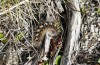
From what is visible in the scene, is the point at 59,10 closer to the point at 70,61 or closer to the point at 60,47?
the point at 60,47

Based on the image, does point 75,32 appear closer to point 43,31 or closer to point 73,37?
point 73,37

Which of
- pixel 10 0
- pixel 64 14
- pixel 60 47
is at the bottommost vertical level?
pixel 60 47

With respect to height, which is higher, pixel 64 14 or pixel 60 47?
pixel 64 14

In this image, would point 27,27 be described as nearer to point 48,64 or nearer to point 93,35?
point 48,64

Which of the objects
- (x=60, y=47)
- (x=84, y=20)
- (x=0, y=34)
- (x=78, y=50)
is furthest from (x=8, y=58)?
(x=84, y=20)

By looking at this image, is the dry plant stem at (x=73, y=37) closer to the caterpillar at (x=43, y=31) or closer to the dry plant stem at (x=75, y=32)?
the dry plant stem at (x=75, y=32)

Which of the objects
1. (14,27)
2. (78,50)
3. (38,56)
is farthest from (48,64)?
(14,27)

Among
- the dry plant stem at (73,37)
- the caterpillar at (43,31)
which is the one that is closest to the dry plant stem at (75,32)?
the dry plant stem at (73,37)

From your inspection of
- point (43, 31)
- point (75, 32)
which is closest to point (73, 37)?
point (75, 32)

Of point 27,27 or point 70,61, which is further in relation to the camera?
point 27,27
